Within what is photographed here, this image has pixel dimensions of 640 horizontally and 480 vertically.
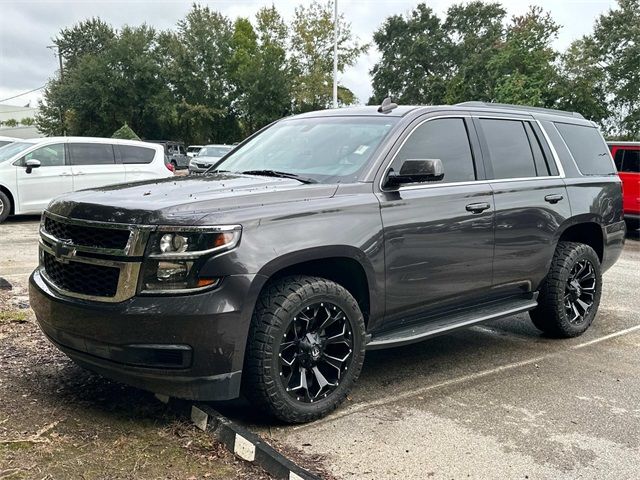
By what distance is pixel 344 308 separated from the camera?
12.0 feet

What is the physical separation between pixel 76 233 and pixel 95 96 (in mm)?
45523

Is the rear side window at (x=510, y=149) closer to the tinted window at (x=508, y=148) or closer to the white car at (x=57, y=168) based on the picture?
the tinted window at (x=508, y=148)

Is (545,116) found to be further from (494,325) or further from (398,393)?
(398,393)

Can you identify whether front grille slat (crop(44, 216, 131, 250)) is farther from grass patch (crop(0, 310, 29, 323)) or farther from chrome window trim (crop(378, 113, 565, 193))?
grass patch (crop(0, 310, 29, 323))

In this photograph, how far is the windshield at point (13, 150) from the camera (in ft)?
41.4

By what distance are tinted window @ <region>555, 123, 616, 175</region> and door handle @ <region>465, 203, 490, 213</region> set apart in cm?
163

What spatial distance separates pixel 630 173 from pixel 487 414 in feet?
36.2

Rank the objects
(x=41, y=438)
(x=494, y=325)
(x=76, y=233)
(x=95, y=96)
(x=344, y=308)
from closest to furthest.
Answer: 1. (x=41, y=438)
2. (x=76, y=233)
3. (x=344, y=308)
4. (x=494, y=325)
5. (x=95, y=96)

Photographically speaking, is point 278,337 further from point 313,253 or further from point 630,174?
point 630,174

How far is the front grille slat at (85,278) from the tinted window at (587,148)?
13.8 ft

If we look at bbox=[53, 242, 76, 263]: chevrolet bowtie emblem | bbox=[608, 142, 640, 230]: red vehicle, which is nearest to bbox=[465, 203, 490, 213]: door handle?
bbox=[53, 242, 76, 263]: chevrolet bowtie emblem

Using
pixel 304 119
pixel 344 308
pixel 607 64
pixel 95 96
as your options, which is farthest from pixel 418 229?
pixel 95 96

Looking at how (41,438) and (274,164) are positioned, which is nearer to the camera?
(41,438)

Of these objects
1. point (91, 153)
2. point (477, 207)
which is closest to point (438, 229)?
point (477, 207)
